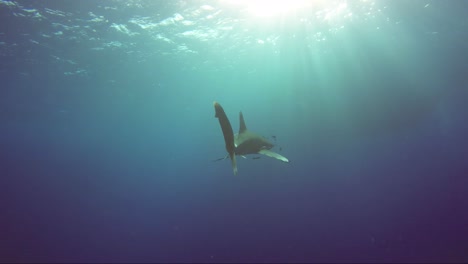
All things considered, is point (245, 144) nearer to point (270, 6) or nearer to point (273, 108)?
point (270, 6)

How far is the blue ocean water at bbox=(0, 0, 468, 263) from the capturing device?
17969mm

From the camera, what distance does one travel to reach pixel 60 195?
58.3m

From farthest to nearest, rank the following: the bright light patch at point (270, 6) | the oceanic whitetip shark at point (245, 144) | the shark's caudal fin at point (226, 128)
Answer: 1. the bright light patch at point (270, 6)
2. the oceanic whitetip shark at point (245, 144)
3. the shark's caudal fin at point (226, 128)

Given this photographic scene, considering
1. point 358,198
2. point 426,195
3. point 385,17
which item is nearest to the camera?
point 385,17

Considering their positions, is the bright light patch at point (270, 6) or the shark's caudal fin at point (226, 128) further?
the bright light patch at point (270, 6)

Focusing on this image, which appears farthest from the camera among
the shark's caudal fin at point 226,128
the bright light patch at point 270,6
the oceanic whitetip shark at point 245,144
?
the bright light patch at point 270,6

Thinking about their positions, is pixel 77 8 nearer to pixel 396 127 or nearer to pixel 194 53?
pixel 194 53

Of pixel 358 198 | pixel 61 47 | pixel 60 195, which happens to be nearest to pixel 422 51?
pixel 358 198

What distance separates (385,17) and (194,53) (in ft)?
48.5

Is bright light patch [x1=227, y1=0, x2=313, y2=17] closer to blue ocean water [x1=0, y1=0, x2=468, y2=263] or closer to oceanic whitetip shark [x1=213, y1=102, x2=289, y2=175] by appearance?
blue ocean water [x1=0, y1=0, x2=468, y2=263]

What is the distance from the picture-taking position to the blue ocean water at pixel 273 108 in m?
18.0

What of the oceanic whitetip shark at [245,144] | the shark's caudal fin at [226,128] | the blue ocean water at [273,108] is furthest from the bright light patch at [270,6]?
the shark's caudal fin at [226,128]

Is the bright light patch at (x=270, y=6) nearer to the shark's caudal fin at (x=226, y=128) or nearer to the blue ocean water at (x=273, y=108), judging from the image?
the blue ocean water at (x=273, y=108)

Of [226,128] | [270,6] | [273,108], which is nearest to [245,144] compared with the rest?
[226,128]
